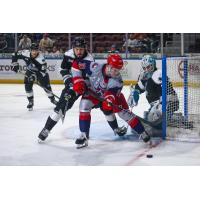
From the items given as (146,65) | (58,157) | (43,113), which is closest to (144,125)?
(146,65)

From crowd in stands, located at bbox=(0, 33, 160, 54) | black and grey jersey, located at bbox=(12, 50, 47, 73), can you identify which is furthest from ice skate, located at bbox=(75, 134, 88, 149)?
crowd in stands, located at bbox=(0, 33, 160, 54)

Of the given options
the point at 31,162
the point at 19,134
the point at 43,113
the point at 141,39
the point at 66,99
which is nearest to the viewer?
the point at 31,162

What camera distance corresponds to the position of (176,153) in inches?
137

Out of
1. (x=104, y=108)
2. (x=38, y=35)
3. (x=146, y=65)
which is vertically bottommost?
(x=104, y=108)

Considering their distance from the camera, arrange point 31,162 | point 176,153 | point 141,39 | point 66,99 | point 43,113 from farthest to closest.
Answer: point 141,39 → point 43,113 → point 66,99 → point 176,153 → point 31,162

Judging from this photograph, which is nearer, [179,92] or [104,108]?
[104,108]

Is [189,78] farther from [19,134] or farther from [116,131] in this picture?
[19,134]

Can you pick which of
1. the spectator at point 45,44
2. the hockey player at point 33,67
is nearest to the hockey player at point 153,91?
the hockey player at point 33,67

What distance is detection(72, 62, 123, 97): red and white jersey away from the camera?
3613mm

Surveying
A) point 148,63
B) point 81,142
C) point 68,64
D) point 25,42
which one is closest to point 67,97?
point 81,142

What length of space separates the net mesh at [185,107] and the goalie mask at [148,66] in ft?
0.59

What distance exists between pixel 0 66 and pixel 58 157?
6.09 meters

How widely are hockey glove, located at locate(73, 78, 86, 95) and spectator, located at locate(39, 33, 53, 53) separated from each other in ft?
16.4

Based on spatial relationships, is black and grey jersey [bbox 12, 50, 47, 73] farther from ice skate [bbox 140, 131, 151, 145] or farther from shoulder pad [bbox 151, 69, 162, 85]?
ice skate [bbox 140, 131, 151, 145]
